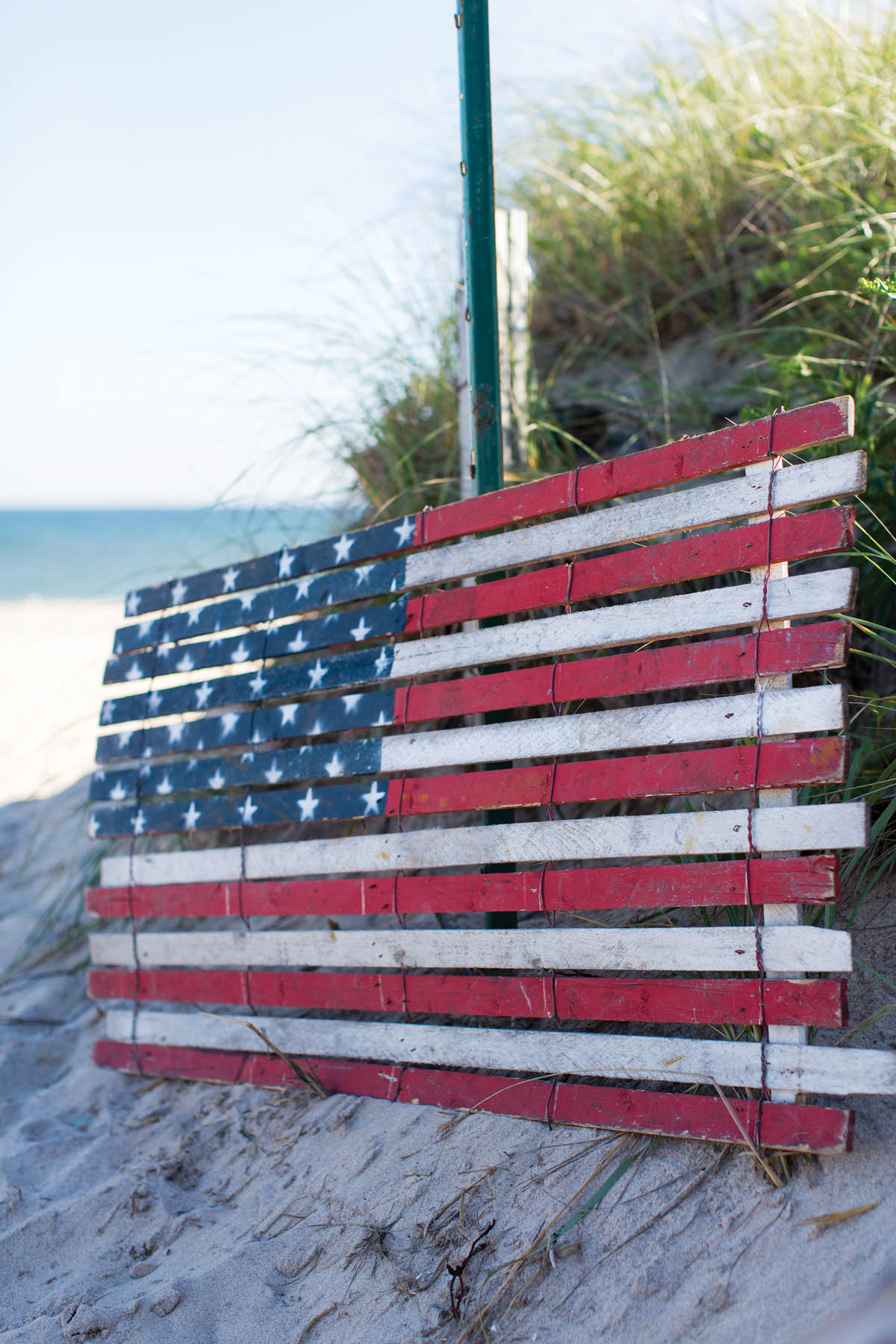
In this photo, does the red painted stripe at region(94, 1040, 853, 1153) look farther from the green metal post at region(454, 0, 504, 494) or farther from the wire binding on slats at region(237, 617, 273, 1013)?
the green metal post at region(454, 0, 504, 494)

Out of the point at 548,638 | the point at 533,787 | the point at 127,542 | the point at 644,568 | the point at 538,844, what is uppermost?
the point at 127,542

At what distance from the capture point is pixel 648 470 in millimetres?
2166

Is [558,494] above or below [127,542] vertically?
below

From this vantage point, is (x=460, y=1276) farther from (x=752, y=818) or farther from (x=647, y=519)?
(x=647, y=519)

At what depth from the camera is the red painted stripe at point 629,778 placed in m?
1.83

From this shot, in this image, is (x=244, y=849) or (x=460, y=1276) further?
(x=244, y=849)

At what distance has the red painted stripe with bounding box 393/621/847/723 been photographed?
187 cm

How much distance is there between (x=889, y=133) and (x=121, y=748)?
3490 millimetres

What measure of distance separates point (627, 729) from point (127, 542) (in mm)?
41403

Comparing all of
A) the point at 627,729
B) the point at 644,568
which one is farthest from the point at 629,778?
the point at 644,568

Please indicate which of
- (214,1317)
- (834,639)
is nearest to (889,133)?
(834,639)

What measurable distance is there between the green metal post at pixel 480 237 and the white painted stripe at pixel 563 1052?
1.47 meters

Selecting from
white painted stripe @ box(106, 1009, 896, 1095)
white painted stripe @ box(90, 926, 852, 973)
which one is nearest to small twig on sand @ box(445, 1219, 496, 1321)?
white painted stripe @ box(106, 1009, 896, 1095)

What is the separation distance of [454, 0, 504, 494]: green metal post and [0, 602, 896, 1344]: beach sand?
157cm
